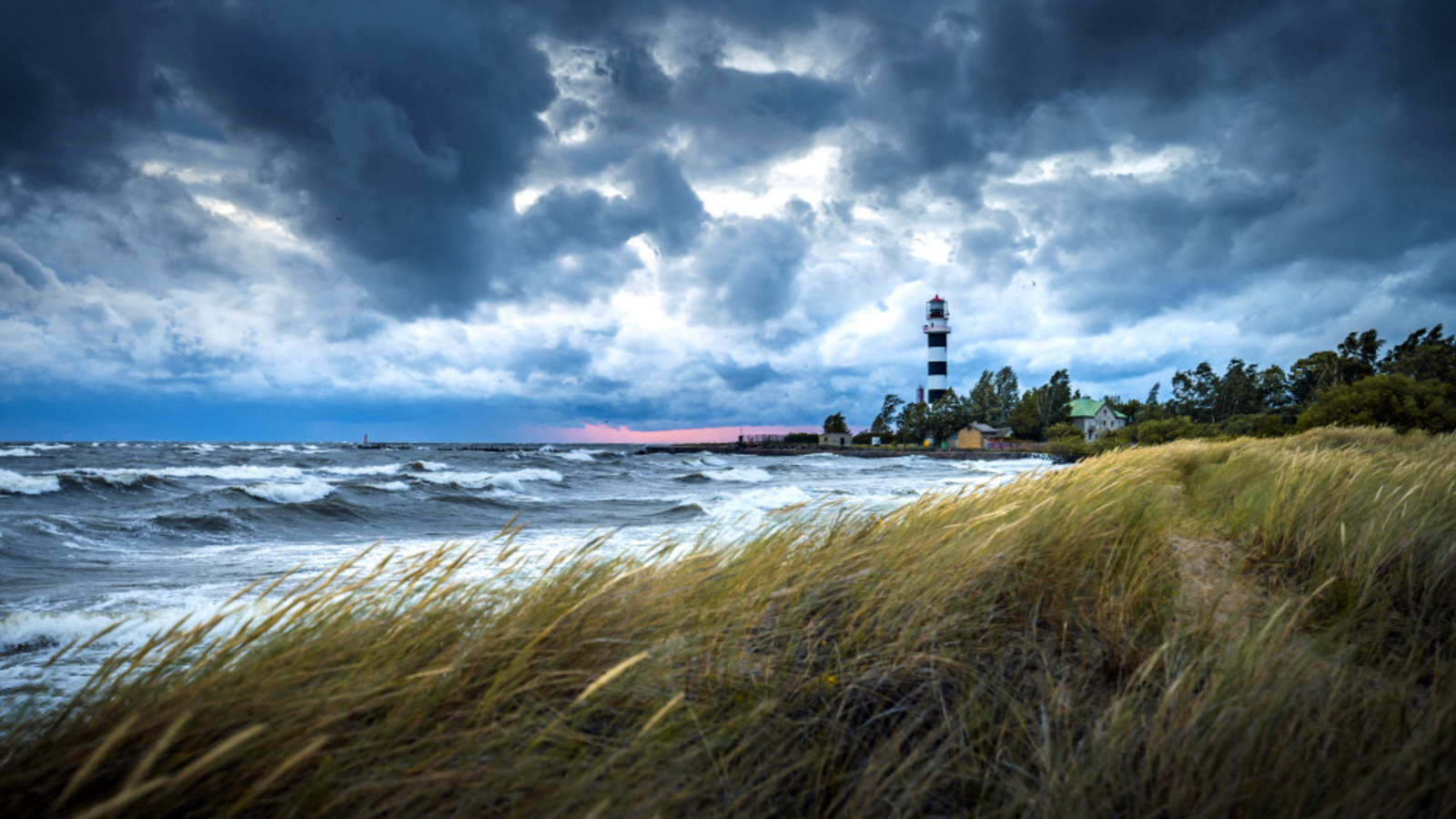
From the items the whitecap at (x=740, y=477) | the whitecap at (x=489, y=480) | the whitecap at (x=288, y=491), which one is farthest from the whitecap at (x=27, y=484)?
the whitecap at (x=740, y=477)

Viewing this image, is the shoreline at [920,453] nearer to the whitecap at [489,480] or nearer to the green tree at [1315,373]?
the green tree at [1315,373]

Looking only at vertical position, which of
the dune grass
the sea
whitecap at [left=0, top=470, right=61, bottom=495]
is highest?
the dune grass

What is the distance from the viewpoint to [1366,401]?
21.2 m

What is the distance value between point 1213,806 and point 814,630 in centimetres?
148

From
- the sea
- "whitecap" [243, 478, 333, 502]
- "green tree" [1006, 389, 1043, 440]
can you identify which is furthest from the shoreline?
"whitecap" [243, 478, 333, 502]

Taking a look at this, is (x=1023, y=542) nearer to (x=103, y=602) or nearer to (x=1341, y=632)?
(x=1341, y=632)

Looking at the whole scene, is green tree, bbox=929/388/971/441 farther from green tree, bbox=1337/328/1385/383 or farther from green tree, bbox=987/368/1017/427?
green tree, bbox=1337/328/1385/383

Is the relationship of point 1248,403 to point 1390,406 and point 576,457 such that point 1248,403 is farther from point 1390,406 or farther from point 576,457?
point 576,457

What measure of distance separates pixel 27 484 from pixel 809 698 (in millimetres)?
24901

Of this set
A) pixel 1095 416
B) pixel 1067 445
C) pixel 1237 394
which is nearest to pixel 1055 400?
pixel 1095 416

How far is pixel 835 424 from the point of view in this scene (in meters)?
102

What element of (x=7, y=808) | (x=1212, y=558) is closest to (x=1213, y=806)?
(x=7, y=808)

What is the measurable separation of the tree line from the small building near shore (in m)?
2.68

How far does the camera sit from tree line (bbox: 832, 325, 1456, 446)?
21.3 m
